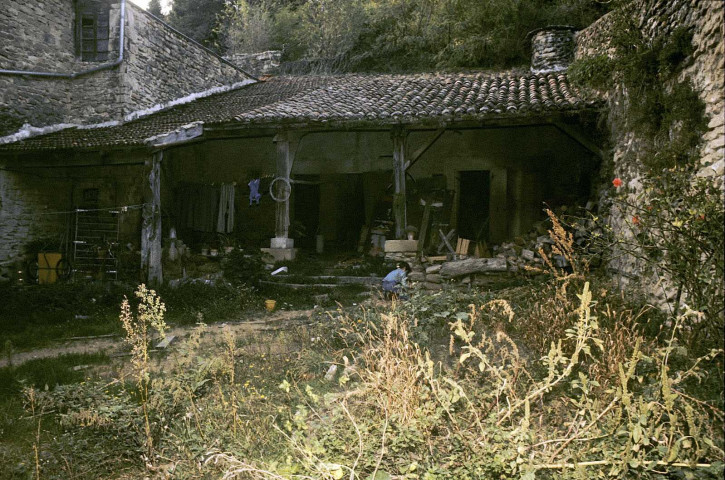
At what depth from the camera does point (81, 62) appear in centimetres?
1312

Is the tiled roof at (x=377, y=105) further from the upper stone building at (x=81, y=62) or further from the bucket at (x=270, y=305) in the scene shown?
the bucket at (x=270, y=305)

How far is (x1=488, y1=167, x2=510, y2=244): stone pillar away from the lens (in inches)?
450

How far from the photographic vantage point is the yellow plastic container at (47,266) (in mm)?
11164

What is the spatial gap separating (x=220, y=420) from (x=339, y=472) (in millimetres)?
1374

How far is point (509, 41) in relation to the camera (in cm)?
1599

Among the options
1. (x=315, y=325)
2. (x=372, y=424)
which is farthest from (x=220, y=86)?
(x=372, y=424)

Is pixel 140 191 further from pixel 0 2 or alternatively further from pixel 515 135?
pixel 515 135

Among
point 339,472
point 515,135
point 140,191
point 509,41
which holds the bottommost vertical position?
point 339,472

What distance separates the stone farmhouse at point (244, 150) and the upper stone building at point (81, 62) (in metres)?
0.03

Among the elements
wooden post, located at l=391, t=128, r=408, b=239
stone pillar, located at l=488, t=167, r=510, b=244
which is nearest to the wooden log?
wooden post, located at l=391, t=128, r=408, b=239

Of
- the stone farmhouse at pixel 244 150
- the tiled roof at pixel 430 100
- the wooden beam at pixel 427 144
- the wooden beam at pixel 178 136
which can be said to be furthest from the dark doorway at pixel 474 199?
the wooden beam at pixel 178 136

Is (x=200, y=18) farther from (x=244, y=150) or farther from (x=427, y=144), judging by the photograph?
(x=427, y=144)

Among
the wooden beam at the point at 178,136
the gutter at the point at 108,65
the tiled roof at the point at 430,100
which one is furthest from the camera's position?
the gutter at the point at 108,65

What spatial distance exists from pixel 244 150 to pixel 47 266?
17.3 feet
